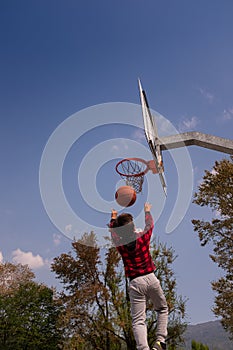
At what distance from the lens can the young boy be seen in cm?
522

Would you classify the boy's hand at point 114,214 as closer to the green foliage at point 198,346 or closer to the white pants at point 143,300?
the white pants at point 143,300

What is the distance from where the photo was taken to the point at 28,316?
3125 cm

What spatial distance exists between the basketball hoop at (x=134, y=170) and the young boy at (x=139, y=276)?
4.71 meters

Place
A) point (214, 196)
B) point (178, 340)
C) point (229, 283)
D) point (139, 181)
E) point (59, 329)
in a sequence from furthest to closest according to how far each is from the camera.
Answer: point (59, 329)
point (178, 340)
point (214, 196)
point (229, 283)
point (139, 181)

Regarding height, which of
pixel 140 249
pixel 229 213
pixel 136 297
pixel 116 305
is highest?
pixel 229 213

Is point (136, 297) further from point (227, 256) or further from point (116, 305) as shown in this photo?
point (116, 305)

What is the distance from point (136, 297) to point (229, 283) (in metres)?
16.6

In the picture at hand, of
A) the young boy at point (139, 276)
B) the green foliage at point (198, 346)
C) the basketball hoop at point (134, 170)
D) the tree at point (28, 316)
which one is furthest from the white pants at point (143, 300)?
the tree at point (28, 316)

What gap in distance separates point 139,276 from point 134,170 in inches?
216

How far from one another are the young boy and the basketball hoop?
471cm

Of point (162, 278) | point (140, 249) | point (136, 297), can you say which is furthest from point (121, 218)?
point (162, 278)

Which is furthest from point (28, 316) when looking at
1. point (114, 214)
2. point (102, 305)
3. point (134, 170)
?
point (114, 214)

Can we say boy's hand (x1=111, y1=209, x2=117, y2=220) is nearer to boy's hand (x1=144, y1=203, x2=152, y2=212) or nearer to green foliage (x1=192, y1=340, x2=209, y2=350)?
boy's hand (x1=144, y1=203, x2=152, y2=212)

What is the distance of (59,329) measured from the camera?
96.6ft
